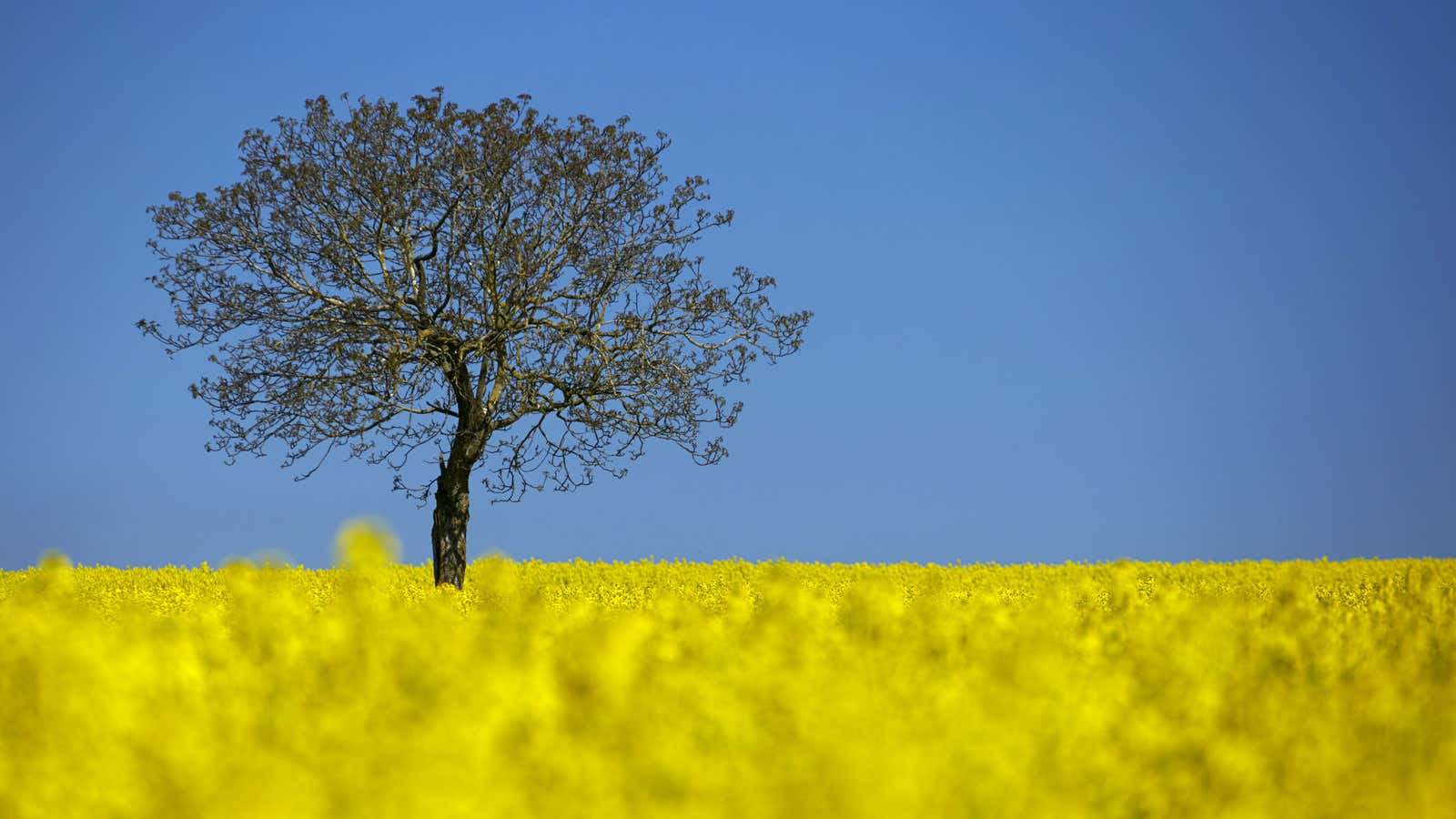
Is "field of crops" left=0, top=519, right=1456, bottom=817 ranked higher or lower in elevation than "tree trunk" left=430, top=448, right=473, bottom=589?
lower

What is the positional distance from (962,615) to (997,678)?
251cm

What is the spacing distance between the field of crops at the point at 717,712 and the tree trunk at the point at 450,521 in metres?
11.9

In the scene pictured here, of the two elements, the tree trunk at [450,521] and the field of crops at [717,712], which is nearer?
the field of crops at [717,712]

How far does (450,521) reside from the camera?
67.9ft

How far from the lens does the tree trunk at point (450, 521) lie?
2061 centimetres

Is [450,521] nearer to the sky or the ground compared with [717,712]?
nearer to the sky

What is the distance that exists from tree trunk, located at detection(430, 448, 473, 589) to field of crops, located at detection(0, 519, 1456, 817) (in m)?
11.9

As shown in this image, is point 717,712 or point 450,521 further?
point 450,521

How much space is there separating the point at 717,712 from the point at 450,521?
16661 mm

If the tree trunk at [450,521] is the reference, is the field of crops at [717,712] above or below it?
below

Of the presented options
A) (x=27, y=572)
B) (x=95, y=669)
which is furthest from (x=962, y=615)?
(x=27, y=572)

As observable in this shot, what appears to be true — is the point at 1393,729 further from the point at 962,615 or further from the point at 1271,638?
the point at 962,615

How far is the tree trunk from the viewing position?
20.6 m

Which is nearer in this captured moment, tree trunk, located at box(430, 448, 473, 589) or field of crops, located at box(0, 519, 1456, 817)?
field of crops, located at box(0, 519, 1456, 817)
